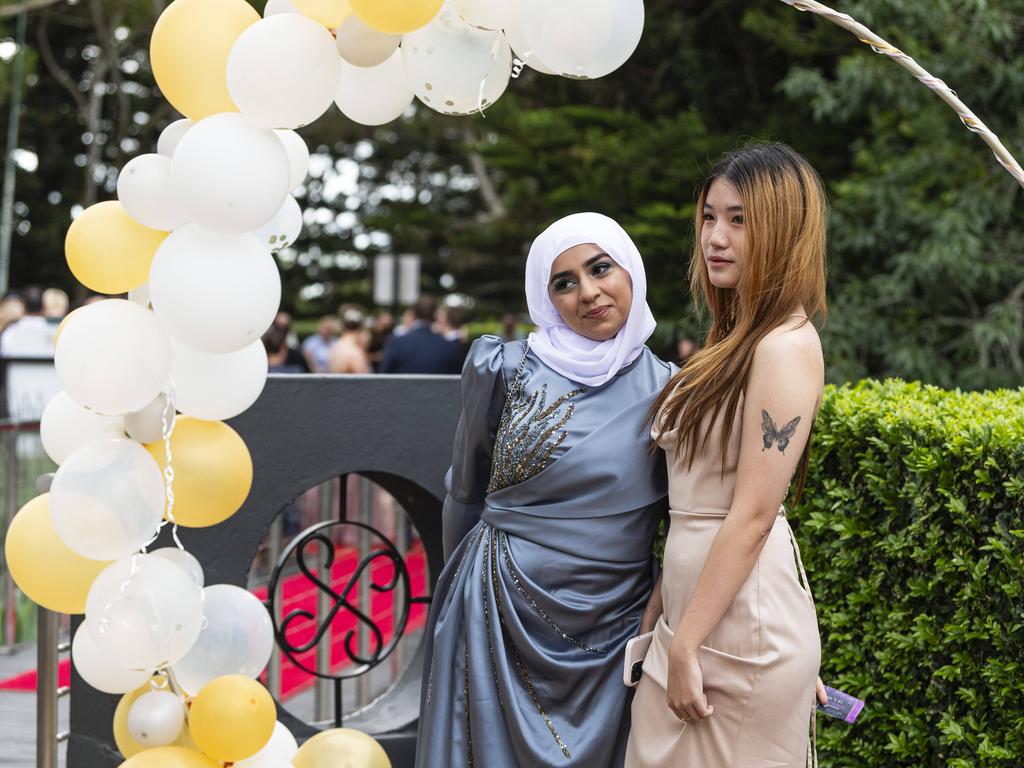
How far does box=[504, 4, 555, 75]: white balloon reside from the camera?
9.01 ft

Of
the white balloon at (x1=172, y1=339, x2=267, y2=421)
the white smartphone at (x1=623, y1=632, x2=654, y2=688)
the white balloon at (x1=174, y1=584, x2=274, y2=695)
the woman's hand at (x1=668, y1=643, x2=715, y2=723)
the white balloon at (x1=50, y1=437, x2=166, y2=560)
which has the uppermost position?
the white balloon at (x1=172, y1=339, x2=267, y2=421)

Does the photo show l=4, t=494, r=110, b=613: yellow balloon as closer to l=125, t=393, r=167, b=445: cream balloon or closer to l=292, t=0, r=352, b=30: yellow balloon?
l=125, t=393, r=167, b=445: cream balloon

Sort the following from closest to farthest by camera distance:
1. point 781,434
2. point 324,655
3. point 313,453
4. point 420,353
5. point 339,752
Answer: point 781,434 → point 339,752 → point 313,453 → point 324,655 → point 420,353

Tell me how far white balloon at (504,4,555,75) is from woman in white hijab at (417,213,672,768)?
392 mm

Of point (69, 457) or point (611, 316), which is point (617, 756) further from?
point (69, 457)

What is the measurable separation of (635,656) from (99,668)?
4.10 feet

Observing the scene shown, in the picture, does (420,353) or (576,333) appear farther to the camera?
(420,353)

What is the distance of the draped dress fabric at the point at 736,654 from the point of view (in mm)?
2391

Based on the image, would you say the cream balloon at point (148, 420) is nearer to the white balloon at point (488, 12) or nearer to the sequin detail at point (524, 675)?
the sequin detail at point (524, 675)

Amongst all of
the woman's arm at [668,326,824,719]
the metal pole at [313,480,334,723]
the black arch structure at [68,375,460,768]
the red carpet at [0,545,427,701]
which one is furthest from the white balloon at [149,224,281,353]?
the red carpet at [0,545,427,701]

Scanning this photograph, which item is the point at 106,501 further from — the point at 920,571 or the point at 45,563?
the point at 920,571

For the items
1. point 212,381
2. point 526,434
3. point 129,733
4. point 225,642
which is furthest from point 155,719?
point 526,434

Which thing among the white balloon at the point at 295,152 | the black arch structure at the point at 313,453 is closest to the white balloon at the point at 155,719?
the black arch structure at the point at 313,453

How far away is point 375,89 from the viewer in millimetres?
3143
